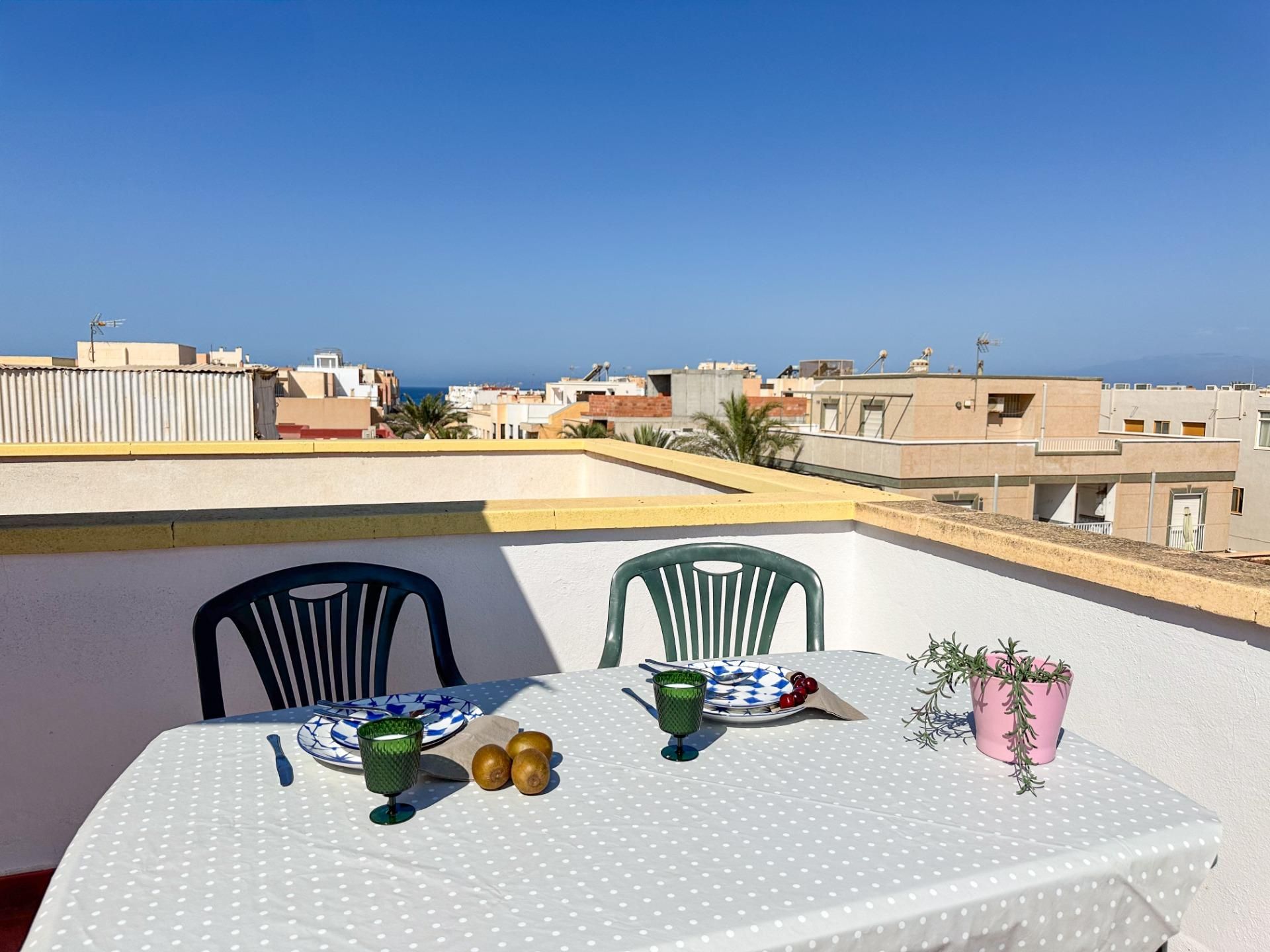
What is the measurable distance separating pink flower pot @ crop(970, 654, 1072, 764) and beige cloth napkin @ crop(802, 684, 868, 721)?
0.24m

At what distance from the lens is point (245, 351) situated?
5694 cm

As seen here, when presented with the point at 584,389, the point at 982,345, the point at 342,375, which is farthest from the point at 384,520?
the point at 342,375

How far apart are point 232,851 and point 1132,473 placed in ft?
83.6

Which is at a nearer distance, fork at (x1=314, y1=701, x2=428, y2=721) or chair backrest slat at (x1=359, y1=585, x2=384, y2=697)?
fork at (x1=314, y1=701, x2=428, y2=721)

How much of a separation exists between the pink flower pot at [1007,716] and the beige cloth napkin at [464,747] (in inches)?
33.9

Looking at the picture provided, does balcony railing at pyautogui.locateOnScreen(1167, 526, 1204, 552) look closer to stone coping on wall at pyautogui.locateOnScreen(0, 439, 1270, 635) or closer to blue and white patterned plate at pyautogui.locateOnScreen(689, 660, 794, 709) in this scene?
stone coping on wall at pyautogui.locateOnScreen(0, 439, 1270, 635)

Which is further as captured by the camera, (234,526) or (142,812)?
(234,526)

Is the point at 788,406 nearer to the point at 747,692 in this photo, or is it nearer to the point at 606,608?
the point at 606,608

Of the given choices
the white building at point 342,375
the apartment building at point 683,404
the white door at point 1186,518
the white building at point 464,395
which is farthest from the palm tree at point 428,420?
the white building at point 464,395

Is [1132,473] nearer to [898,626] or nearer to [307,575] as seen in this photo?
[898,626]

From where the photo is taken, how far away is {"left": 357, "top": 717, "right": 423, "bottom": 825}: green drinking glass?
1.25m

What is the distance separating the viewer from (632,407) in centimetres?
3612

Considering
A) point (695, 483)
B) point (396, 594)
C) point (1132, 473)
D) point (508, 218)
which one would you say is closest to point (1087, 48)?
point (1132, 473)

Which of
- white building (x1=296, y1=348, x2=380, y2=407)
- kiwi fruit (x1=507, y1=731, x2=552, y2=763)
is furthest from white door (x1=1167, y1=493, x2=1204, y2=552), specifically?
white building (x1=296, y1=348, x2=380, y2=407)
